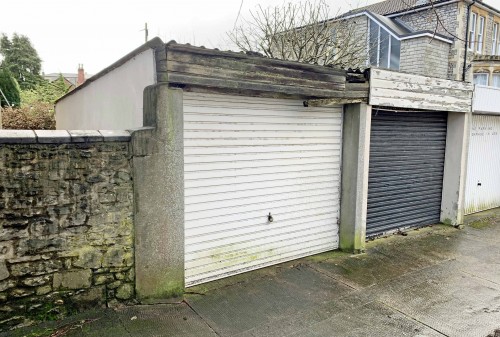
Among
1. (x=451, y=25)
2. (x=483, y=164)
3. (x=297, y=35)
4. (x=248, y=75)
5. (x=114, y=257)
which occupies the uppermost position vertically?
(x=451, y=25)

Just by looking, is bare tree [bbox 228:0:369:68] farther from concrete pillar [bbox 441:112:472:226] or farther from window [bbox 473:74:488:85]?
window [bbox 473:74:488:85]

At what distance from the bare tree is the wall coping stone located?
32.3 feet

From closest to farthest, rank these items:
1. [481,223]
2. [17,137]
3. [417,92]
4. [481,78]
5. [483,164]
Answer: [17,137] → [417,92] → [481,223] → [483,164] → [481,78]

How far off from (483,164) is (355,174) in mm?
5708

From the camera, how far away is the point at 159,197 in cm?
442

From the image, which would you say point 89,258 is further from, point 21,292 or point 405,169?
point 405,169

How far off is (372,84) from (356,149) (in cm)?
118

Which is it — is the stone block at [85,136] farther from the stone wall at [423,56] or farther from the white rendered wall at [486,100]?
the stone wall at [423,56]

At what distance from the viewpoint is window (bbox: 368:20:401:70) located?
18.2m

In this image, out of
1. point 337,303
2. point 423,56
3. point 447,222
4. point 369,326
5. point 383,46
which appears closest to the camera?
point 369,326

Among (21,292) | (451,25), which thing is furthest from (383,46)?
(21,292)

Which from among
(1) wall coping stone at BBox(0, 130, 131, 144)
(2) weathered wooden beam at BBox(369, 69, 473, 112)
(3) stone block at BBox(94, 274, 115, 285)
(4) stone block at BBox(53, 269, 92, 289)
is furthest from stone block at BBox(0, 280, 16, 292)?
(2) weathered wooden beam at BBox(369, 69, 473, 112)

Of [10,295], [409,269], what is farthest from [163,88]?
[409,269]

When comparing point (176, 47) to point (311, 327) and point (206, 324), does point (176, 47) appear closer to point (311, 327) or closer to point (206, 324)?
point (206, 324)
